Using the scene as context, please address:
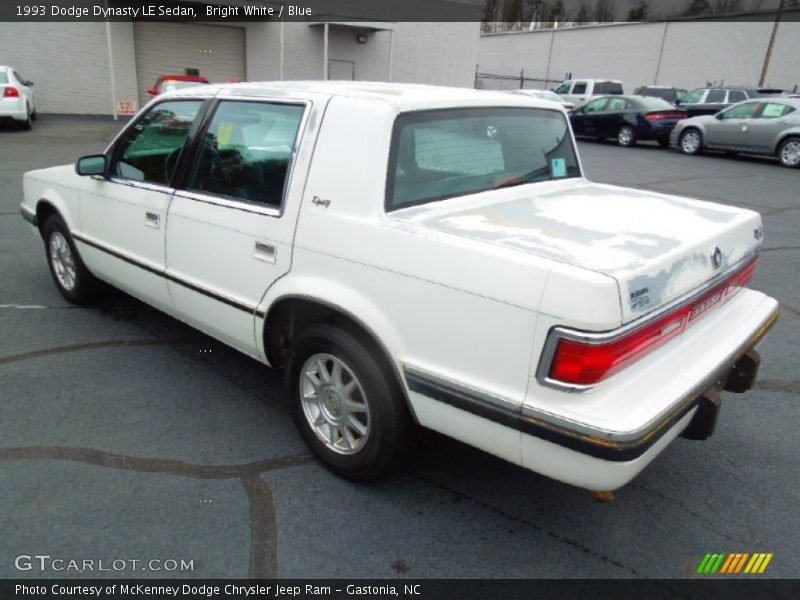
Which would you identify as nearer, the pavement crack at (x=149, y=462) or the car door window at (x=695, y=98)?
the pavement crack at (x=149, y=462)

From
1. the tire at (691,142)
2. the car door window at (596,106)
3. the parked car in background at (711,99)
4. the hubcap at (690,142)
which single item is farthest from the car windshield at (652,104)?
the parked car in background at (711,99)

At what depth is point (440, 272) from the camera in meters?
2.23

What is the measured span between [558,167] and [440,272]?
162 centimetres

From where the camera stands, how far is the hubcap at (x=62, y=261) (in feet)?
15.2

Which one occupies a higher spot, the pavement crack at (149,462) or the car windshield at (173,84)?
the car windshield at (173,84)

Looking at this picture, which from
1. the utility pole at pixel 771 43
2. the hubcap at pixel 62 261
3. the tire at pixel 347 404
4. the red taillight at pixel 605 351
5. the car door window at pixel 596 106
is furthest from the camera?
the utility pole at pixel 771 43

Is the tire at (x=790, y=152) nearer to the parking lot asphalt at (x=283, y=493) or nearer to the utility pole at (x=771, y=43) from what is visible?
the parking lot asphalt at (x=283, y=493)

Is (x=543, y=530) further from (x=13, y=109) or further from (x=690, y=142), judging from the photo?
(x=13, y=109)

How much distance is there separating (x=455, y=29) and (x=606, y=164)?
1628 centimetres

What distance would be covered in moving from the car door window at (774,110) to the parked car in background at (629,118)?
136 inches

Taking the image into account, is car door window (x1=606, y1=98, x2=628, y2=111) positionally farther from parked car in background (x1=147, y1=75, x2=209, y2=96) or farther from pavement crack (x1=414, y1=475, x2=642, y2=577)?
pavement crack (x1=414, y1=475, x2=642, y2=577)

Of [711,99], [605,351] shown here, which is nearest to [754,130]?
[711,99]

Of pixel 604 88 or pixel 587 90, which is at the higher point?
pixel 604 88

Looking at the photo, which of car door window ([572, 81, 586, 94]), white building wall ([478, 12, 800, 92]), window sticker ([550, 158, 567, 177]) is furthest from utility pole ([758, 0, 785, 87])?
window sticker ([550, 158, 567, 177])
